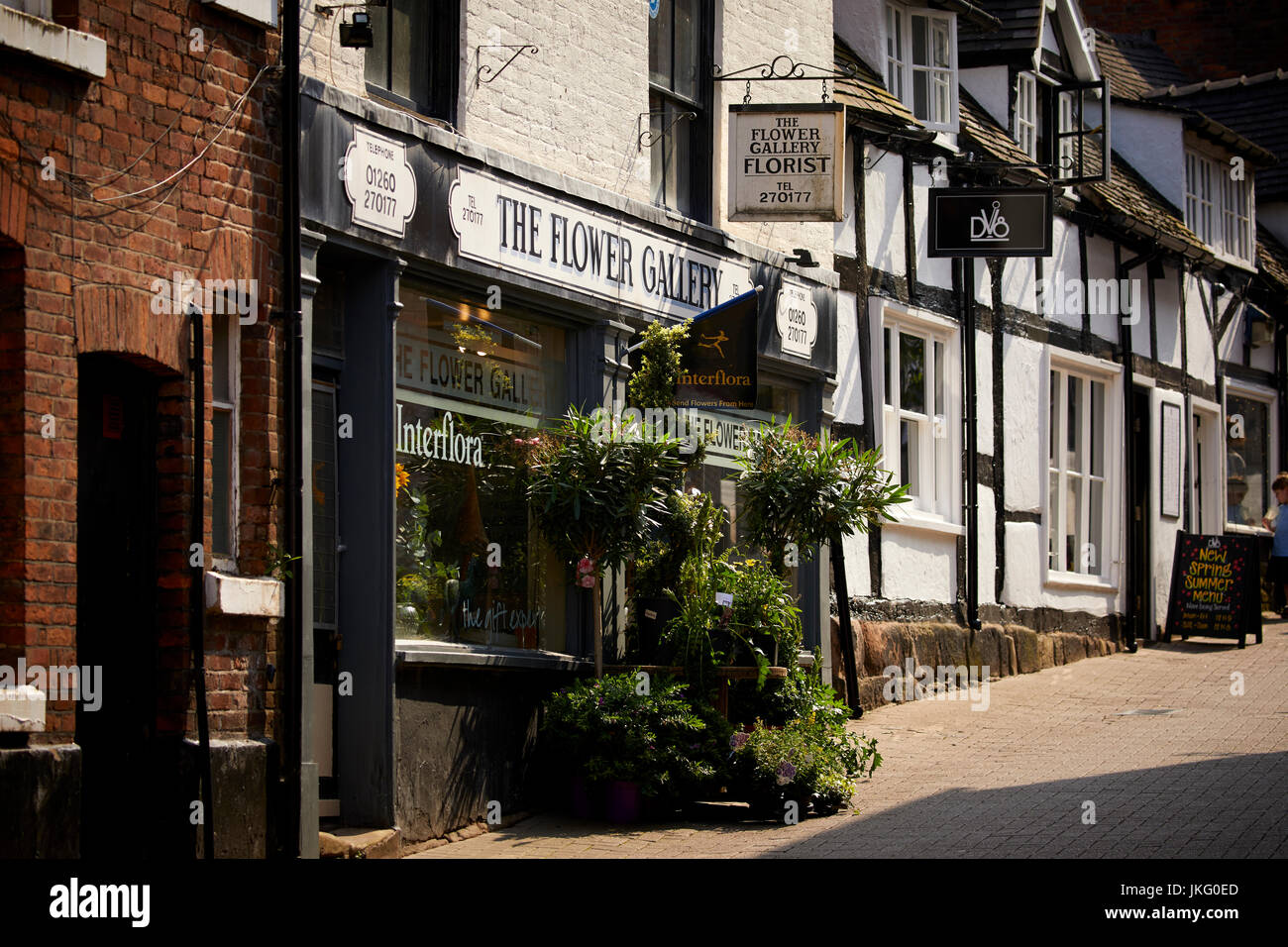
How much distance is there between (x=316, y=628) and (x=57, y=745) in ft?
6.93

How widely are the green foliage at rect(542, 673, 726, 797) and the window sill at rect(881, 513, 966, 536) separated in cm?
449

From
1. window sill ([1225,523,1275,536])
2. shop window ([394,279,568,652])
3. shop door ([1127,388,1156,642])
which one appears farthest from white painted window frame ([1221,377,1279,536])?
shop window ([394,279,568,652])

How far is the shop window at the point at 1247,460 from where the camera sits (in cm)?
2147

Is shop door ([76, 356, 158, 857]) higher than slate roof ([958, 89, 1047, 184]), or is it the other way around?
slate roof ([958, 89, 1047, 184])

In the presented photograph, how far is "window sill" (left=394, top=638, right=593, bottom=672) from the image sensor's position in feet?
30.4

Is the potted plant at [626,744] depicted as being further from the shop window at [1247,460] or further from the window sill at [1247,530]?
the shop window at [1247,460]

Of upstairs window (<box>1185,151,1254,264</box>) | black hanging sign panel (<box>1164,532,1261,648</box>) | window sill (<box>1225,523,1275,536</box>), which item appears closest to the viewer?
black hanging sign panel (<box>1164,532,1261,648</box>)

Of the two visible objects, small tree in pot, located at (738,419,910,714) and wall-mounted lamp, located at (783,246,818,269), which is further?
wall-mounted lamp, located at (783,246,818,269)

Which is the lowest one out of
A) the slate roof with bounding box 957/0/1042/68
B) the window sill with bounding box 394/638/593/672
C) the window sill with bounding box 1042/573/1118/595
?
the window sill with bounding box 394/638/593/672

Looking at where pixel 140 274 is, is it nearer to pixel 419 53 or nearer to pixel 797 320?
pixel 419 53

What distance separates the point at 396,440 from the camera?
370 inches

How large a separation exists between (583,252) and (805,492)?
6.81 ft

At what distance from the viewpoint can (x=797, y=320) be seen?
13.1 metres

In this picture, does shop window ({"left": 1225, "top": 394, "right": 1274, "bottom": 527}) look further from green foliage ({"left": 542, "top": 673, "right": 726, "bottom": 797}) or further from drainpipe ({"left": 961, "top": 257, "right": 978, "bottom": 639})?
green foliage ({"left": 542, "top": 673, "right": 726, "bottom": 797})
